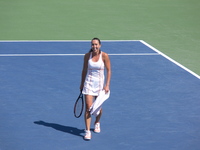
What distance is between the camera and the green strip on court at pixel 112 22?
61.6 feet

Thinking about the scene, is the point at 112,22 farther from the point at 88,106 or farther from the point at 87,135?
the point at 87,135

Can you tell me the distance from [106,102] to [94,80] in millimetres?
2461

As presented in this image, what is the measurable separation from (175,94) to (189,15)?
10.3 meters

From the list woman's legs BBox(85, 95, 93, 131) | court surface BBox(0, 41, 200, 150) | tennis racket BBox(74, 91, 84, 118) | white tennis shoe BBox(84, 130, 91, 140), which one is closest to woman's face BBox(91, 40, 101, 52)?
woman's legs BBox(85, 95, 93, 131)

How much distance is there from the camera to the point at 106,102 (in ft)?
40.5

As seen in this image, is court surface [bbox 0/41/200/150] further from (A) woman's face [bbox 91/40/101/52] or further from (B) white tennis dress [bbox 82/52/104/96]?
(A) woman's face [bbox 91/40/101/52]

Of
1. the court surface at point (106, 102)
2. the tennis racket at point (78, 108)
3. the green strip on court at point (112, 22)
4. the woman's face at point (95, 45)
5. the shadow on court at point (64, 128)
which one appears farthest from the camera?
the green strip on court at point (112, 22)

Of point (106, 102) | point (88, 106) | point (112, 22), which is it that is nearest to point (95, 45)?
point (88, 106)

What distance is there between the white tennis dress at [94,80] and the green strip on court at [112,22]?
644 cm

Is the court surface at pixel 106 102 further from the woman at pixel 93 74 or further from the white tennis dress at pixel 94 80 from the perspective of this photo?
the white tennis dress at pixel 94 80

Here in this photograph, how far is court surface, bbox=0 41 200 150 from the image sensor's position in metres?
10.1

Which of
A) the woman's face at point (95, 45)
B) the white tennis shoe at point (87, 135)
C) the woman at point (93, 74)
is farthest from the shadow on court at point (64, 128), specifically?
the woman's face at point (95, 45)

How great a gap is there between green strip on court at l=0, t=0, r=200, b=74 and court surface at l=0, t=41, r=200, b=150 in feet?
4.05

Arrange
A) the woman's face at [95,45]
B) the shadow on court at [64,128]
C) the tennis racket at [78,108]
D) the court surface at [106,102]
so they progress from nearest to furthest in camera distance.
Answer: the woman's face at [95,45]
the court surface at [106,102]
the tennis racket at [78,108]
the shadow on court at [64,128]
